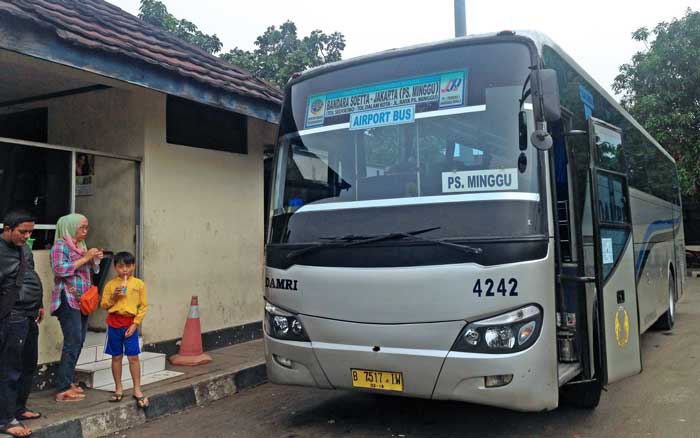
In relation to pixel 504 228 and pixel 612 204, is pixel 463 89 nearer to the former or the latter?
pixel 504 228

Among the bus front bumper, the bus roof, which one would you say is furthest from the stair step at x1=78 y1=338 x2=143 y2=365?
the bus roof

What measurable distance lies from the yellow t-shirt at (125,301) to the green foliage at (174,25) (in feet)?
50.6

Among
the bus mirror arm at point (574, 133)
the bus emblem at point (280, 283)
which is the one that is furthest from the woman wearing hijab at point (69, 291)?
the bus mirror arm at point (574, 133)

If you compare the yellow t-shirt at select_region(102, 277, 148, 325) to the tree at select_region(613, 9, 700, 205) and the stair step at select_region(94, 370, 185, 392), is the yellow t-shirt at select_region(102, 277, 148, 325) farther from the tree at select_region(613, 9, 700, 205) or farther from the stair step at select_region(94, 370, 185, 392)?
the tree at select_region(613, 9, 700, 205)

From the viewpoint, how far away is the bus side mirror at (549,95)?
379 cm

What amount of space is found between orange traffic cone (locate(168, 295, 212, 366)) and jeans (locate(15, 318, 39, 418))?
2121mm

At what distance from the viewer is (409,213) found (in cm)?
406

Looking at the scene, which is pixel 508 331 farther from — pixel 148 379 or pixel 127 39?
pixel 127 39

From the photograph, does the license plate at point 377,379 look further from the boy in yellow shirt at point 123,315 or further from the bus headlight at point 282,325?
the boy in yellow shirt at point 123,315

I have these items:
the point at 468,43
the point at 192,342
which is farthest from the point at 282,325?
the point at 192,342

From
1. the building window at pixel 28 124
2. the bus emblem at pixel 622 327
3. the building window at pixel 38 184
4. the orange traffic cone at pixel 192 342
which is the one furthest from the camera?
the building window at pixel 28 124

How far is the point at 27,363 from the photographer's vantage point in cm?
449

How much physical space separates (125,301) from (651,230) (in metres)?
6.29

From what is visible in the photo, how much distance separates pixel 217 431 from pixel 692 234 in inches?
927
